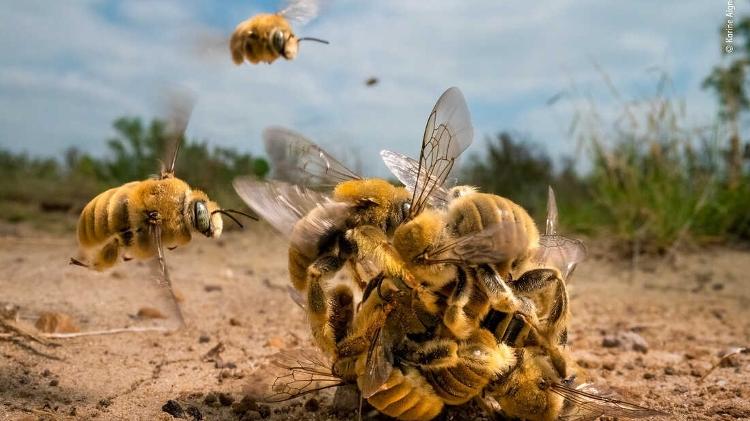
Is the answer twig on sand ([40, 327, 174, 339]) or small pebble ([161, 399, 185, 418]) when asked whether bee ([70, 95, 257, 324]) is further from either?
twig on sand ([40, 327, 174, 339])

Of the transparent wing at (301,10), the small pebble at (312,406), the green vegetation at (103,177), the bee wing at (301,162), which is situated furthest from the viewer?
the green vegetation at (103,177)

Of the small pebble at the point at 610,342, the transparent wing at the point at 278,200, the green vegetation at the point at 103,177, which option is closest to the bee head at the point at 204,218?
the transparent wing at the point at 278,200

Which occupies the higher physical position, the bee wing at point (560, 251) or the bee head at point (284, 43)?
the bee head at point (284, 43)

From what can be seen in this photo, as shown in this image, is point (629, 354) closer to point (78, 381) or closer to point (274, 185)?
point (274, 185)

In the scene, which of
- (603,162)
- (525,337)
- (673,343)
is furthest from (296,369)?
(603,162)

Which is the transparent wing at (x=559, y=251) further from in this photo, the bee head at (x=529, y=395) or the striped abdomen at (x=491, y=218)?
the bee head at (x=529, y=395)

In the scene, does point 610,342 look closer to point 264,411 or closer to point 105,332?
point 264,411

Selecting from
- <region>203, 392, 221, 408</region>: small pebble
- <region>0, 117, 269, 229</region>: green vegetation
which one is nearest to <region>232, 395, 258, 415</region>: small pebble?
<region>203, 392, 221, 408</region>: small pebble
